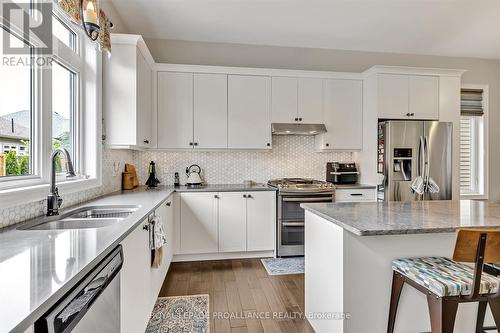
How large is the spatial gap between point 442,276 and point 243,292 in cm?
168

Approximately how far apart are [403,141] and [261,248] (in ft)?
7.29

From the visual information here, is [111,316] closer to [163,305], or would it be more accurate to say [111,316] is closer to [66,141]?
[163,305]

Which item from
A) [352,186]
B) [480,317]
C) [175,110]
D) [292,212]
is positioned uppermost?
[175,110]

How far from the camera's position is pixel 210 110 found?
3.53 meters

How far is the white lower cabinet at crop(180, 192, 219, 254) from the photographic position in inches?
128

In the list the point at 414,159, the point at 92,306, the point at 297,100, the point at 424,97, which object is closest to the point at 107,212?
the point at 92,306

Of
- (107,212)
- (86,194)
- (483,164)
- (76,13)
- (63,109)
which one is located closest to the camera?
(76,13)

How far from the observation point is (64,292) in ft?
2.57

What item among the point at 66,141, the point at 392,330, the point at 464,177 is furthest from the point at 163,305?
the point at 464,177

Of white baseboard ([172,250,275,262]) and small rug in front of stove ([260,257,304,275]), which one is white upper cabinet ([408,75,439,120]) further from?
white baseboard ([172,250,275,262])

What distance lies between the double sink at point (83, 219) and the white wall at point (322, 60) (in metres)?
2.44

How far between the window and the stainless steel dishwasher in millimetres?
4963

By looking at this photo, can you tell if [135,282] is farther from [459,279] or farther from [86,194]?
[459,279]

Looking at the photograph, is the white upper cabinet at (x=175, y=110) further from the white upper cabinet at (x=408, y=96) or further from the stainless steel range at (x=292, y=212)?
the white upper cabinet at (x=408, y=96)
